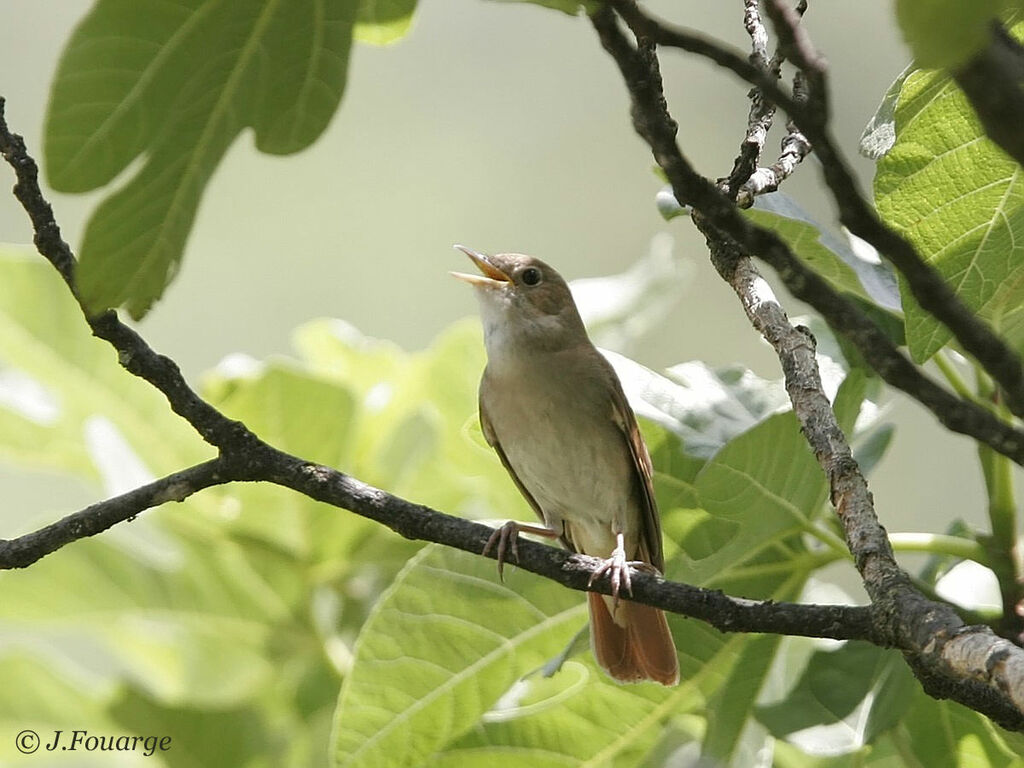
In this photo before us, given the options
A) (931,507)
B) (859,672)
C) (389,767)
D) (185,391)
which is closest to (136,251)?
(185,391)

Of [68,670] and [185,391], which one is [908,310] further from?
[68,670]

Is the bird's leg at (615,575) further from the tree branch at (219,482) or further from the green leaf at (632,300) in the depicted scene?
the green leaf at (632,300)

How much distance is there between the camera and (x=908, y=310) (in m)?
1.58

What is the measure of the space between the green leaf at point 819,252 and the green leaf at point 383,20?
0.74m

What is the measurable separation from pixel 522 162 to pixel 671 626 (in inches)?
273

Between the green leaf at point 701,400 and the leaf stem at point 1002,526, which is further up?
the green leaf at point 701,400

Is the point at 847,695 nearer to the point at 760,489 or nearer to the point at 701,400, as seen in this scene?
the point at 760,489

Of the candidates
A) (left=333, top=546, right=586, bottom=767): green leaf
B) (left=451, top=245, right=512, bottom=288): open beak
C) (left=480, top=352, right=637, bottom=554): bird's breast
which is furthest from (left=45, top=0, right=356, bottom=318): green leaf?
(left=451, top=245, right=512, bottom=288): open beak

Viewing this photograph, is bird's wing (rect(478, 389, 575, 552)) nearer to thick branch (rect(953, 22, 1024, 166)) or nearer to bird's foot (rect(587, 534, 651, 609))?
bird's foot (rect(587, 534, 651, 609))

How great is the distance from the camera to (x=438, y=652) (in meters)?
2.44

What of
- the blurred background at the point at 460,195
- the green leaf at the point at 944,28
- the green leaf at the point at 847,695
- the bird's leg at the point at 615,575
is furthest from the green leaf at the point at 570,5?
the blurred background at the point at 460,195

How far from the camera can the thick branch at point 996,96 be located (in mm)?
737

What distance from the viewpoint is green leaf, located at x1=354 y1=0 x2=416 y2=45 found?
1547 millimetres

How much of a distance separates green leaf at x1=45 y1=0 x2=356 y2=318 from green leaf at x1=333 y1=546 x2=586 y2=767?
1.11m
